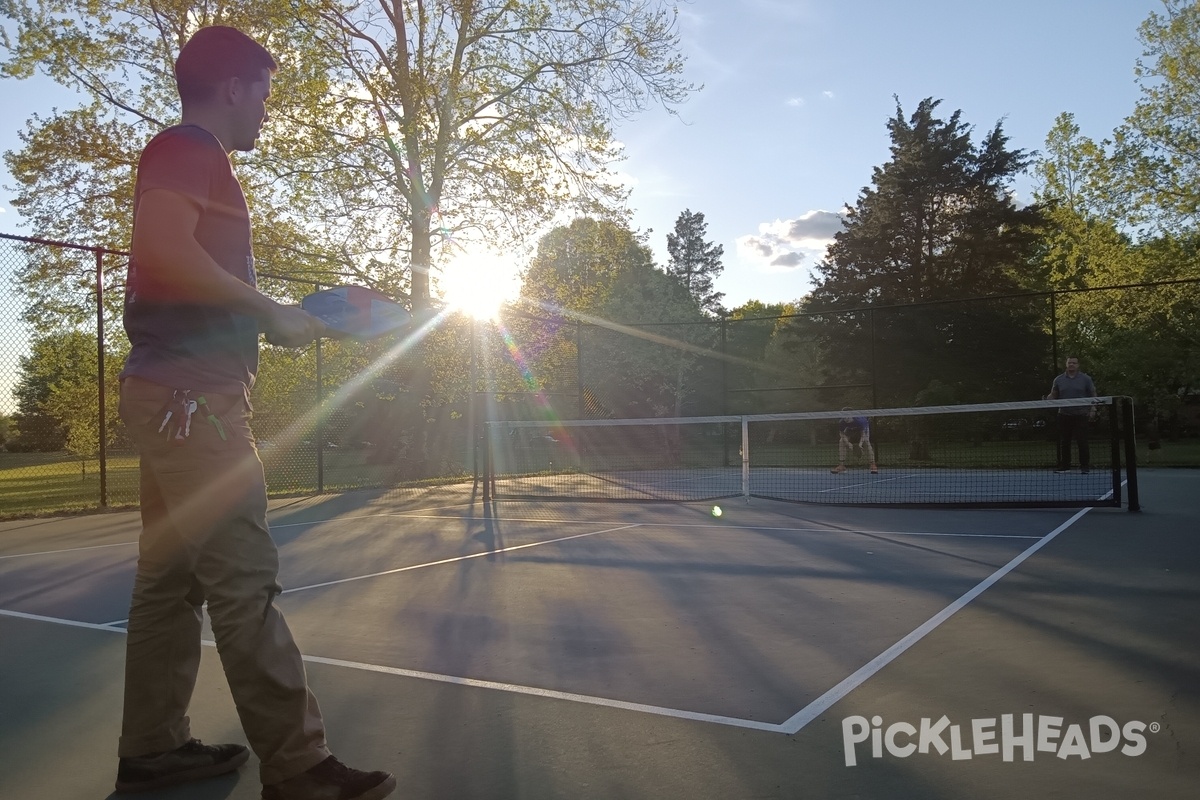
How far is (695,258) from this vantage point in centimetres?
6669

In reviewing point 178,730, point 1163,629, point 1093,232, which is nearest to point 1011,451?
point 1093,232

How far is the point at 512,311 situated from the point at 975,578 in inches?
586

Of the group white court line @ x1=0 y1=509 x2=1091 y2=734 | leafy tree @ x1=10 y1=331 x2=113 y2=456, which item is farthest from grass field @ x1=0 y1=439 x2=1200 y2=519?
white court line @ x1=0 y1=509 x2=1091 y2=734

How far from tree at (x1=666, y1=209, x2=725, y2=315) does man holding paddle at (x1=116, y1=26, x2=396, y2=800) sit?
64470mm

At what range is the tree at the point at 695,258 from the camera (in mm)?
66375

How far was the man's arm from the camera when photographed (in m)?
2.25

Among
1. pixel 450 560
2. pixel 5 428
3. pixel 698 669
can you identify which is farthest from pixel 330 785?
pixel 5 428

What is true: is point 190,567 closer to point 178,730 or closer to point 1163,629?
point 178,730

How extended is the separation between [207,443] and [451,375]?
61.1ft

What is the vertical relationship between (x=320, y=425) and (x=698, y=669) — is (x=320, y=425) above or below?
above

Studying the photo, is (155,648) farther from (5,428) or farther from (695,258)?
(695,258)

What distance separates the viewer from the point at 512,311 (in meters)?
19.5

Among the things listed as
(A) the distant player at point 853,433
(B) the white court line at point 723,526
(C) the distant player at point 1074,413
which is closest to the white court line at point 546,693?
(B) the white court line at point 723,526

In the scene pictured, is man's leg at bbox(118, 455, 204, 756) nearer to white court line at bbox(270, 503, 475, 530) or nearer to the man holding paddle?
the man holding paddle
